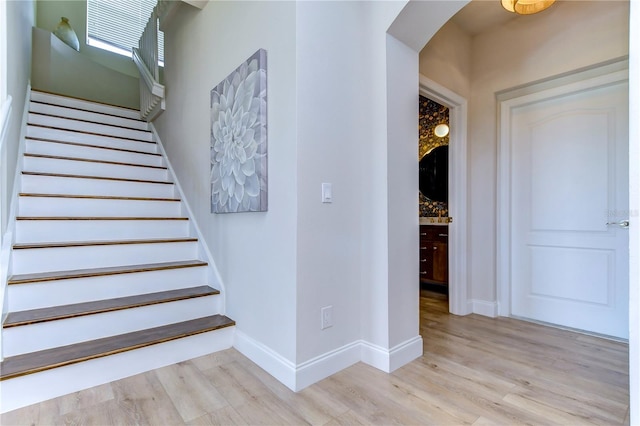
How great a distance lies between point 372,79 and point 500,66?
173 centimetres

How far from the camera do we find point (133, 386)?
169 cm

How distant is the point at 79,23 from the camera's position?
4.81 m

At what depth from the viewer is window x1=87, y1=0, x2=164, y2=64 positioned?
196 inches

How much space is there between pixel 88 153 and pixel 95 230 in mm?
1179

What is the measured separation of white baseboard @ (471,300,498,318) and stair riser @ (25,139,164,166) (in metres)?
3.74

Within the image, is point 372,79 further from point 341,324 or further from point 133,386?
point 133,386

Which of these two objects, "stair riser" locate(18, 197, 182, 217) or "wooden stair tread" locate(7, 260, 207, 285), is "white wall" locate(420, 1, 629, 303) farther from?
"stair riser" locate(18, 197, 182, 217)

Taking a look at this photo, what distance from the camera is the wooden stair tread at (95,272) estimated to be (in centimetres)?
188

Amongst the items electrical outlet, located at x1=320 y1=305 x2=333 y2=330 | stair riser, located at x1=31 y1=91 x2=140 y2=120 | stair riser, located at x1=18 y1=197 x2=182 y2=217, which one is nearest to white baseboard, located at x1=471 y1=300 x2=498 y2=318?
electrical outlet, located at x1=320 y1=305 x2=333 y2=330

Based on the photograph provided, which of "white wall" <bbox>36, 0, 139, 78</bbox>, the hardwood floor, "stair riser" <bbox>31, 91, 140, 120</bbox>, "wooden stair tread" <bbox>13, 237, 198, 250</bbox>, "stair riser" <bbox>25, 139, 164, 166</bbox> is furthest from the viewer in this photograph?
"white wall" <bbox>36, 0, 139, 78</bbox>

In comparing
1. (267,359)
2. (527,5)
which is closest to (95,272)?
(267,359)

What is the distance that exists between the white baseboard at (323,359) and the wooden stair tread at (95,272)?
75 cm

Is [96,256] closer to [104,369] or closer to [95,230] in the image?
[95,230]

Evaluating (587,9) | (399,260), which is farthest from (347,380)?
(587,9)
